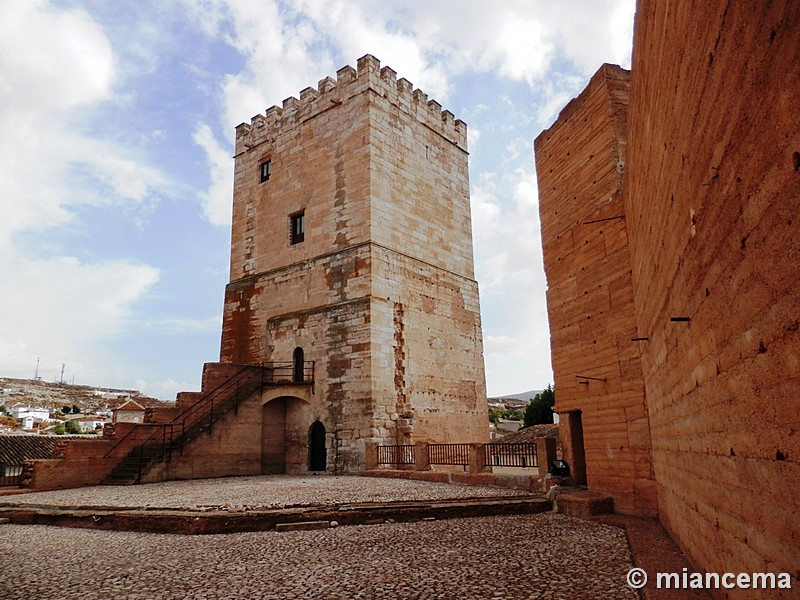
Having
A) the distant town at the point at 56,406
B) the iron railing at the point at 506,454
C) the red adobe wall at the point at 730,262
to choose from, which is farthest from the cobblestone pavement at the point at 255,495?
the distant town at the point at 56,406

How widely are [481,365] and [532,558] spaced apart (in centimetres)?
1583

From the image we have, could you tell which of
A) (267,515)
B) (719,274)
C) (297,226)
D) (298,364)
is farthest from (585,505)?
(297,226)

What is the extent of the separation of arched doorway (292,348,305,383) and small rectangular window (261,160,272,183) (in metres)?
7.66

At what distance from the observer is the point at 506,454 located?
12.4m

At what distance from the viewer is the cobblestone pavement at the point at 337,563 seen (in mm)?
4219

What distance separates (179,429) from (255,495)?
25.2ft

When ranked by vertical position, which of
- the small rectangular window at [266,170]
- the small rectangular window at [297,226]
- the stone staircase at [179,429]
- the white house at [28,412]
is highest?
the small rectangular window at [266,170]

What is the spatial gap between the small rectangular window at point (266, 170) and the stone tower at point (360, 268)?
0.06 m

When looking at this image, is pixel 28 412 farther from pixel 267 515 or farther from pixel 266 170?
pixel 267 515

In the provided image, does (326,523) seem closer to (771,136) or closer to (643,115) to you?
(643,115)

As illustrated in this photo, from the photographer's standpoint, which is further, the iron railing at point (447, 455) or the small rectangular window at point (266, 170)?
the small rectangular window at point (266, 170)

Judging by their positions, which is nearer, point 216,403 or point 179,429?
point 179,429

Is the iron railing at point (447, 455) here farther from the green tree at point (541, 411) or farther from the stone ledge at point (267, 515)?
the green tree at point (541, 411)

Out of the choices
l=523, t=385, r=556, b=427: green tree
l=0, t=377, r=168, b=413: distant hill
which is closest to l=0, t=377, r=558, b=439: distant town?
l=0, t=377, r=168, b=413: distant hill
